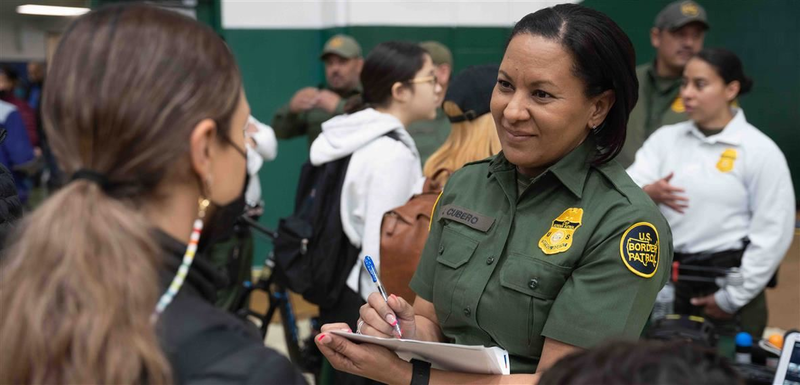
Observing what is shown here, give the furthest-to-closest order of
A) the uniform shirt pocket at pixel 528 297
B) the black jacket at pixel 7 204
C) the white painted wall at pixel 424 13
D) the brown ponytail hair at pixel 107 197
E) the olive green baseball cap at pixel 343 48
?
the white painted wall at pixel 424 13, the olive green baseball cap at pixel 343 48, the black jacket at pixel 7 204, the uniform shirt pocket at pixel 528 297, the brown ponytail hair at pixel 107 197

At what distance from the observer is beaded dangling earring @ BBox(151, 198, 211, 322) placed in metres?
1.16

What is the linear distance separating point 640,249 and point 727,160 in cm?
223

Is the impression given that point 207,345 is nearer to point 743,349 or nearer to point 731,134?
point 743,349

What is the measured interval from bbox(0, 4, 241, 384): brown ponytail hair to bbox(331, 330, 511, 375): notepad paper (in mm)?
669

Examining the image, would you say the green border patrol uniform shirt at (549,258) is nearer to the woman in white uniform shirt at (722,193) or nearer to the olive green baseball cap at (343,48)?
the woman in white uniform shirt at (722,193)

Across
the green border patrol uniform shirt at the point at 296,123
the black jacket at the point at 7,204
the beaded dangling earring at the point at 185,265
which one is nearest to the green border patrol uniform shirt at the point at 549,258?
the beaded dangling earring at the point at 185,265

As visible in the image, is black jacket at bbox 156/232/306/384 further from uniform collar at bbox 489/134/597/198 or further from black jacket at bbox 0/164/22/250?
black jacket at bbox 0/164/22/250

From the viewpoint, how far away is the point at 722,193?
12.2 ft

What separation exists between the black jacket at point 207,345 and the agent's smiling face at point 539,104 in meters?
0.90

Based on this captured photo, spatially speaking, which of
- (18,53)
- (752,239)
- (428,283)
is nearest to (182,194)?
(428,283)

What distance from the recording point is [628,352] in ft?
3.37

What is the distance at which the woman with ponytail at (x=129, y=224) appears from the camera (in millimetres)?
→ 1090

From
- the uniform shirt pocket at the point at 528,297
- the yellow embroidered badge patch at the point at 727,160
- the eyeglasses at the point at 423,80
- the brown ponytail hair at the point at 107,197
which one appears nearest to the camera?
the brown ponytail hair at the point at 107,197

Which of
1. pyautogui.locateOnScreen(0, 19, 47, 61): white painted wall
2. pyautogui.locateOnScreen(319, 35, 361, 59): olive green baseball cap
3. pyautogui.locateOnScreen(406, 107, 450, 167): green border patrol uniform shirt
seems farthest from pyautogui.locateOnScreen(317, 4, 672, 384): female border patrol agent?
pyautogui.locateOnScreen(0, 19, 47, 61): white painted wall
